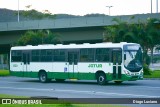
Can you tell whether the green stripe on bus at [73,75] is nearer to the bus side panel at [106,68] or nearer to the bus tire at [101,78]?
the bus side panel at [106,68]

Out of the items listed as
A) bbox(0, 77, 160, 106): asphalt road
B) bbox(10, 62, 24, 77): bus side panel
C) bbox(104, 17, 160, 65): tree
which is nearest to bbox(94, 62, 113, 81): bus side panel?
bbox(0, 77, 160, 106): asphalt road

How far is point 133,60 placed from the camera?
2812 centimetres

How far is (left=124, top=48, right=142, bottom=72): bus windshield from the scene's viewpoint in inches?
1091

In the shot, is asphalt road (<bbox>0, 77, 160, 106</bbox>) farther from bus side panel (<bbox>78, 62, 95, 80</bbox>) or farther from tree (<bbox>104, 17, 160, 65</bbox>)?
tree (<bbox>104, 17, 160, 65</bbox>)

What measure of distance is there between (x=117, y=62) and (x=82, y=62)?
2.92 meters

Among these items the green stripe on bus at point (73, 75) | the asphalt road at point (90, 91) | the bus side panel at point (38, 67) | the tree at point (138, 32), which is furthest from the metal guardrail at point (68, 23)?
the asphalt road at point (90, 91)

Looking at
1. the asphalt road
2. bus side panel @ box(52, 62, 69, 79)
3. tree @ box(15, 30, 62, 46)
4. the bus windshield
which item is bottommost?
the asphalt road

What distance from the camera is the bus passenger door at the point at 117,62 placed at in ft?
90.5

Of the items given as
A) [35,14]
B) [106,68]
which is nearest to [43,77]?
[106,68]

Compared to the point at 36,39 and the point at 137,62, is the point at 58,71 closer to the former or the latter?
the point at 137,62

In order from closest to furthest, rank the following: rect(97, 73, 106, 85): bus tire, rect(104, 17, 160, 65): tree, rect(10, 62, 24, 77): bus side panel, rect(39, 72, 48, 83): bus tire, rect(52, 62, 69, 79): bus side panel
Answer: rect(97, 73, 106, 85): bus tire, rect(52, 62, 69, 79): bus side panel, rect(39, 72, 48, 83): bus tire, rect(10, 62, 24, 77): bus side panel, rect(104, 17, 160, 65): tree

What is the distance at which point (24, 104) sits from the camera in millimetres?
12227

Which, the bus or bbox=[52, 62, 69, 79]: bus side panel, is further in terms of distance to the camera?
bbox=[52, 62, 69, 79]: bus side panel

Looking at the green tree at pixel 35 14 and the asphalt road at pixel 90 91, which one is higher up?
the green tree at pixel 35 14
